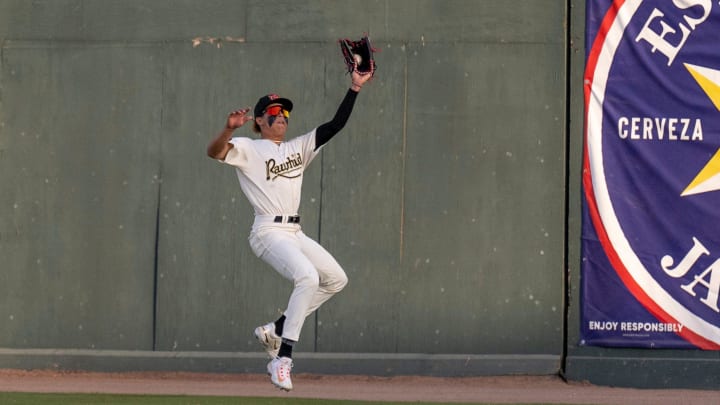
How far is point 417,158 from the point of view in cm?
1212

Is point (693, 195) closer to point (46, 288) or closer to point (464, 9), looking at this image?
point (464, 9)

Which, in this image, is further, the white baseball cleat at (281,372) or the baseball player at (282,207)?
the baseball player at (282,207)

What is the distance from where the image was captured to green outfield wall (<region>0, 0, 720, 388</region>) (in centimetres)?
1205

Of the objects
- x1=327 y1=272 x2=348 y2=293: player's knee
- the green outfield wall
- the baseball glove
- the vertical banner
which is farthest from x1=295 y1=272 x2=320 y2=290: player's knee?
the vertical banner

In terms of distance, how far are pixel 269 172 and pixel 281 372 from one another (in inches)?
58.3

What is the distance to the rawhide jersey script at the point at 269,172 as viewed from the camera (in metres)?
9.18

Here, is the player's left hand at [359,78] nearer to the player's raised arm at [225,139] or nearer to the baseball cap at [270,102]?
the baseball cap at [270,102]

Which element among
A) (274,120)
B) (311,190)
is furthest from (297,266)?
(311,190)

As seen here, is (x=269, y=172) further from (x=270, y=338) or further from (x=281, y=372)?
(x=281, y=372)

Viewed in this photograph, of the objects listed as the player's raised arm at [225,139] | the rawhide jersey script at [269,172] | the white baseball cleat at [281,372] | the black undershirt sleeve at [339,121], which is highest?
the black undershirt sleeve at [339,121]

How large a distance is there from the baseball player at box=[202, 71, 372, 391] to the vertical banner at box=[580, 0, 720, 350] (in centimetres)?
361

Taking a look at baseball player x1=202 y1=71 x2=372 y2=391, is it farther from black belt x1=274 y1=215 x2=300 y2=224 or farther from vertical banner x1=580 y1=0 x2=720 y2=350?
vertical banner x1=580 y1=0 x2=720 y2=350

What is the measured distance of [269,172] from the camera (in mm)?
9203

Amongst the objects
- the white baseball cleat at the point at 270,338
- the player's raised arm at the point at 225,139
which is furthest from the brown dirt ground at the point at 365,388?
the player's raised arm at the point at 225,139
